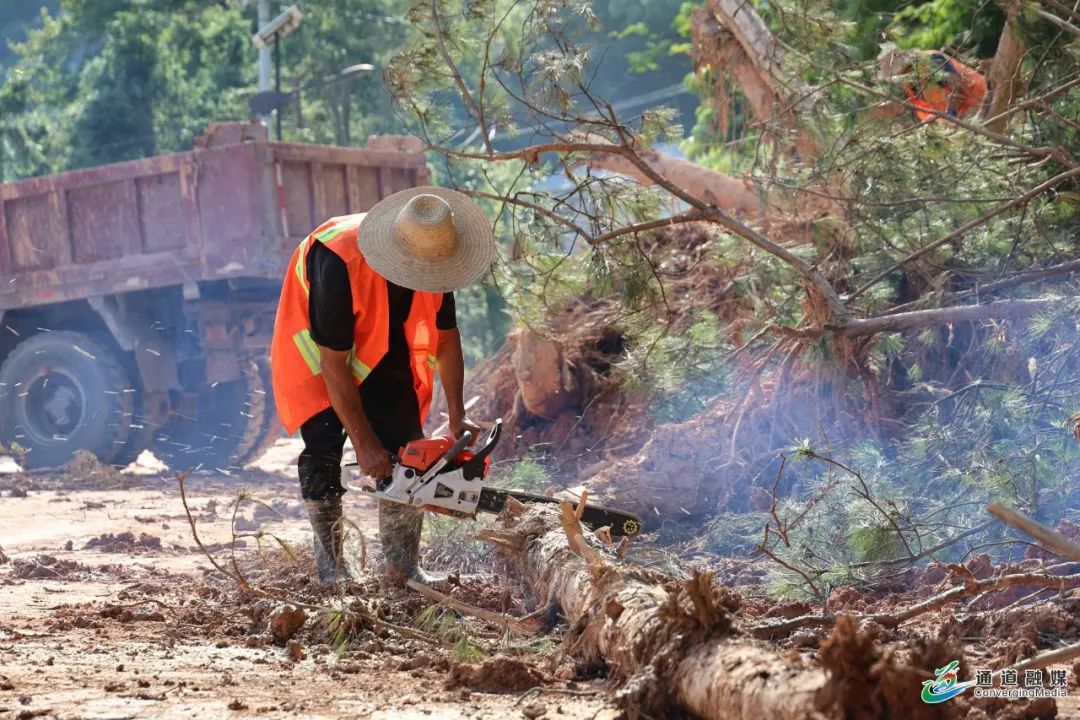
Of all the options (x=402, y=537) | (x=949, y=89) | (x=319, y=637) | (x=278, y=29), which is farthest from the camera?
(x=278, y=29)

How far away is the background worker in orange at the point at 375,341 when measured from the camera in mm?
4562

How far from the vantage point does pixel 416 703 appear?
3.21m

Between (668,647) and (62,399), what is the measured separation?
8.47 meters

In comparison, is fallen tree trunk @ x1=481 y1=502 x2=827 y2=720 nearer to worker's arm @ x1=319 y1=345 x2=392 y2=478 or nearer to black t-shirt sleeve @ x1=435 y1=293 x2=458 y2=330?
worker's arm @ x1=319 y1=345 x2=392 y2=478

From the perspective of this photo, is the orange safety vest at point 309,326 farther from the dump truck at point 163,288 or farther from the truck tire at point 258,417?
the truck tire at point 258,417

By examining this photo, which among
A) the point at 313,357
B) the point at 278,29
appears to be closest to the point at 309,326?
the point at 313,357

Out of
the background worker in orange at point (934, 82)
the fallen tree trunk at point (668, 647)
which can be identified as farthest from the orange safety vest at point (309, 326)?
the background worker in orange at point (934, 82)

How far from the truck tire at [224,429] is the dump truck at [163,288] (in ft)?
0.04

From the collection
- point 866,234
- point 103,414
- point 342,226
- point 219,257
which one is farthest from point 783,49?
point 103,414

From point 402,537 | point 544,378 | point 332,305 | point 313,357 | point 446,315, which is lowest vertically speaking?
point 402,537

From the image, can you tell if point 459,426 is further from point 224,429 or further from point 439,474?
point 224,429

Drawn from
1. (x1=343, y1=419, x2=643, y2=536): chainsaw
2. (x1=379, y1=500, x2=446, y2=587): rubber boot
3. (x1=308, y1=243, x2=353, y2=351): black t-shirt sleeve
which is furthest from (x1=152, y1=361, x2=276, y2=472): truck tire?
(x1=343, y1=419, x2=643, y2=536): chainsaw

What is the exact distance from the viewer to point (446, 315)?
199 inches

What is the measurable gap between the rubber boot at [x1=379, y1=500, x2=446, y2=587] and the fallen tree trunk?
2.92 feet
